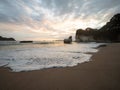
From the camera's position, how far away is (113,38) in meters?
62.3

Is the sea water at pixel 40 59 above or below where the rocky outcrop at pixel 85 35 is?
below

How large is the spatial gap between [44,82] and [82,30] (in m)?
95.2

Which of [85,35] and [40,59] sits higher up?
[85,35]

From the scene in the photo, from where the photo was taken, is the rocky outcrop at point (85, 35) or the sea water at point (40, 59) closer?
the sea water at point (40, 59)

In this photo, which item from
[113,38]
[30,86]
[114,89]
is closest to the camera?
[114,89]

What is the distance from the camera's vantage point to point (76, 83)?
3.02 meters

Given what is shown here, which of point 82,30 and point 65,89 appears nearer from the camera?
point 65,89

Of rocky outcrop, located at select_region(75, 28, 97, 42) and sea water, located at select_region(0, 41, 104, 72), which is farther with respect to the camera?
rocky outcrop, located at select_region(75, 28, 97, 42)

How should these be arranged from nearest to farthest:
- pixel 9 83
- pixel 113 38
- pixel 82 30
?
pixel 9 83 → pixel 113 38 → pixel 82 30

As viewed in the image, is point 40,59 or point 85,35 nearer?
point 40,59

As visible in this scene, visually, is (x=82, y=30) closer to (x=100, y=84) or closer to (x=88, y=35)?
(x=88, y=35)

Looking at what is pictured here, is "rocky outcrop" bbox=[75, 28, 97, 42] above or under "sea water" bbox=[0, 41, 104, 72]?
above

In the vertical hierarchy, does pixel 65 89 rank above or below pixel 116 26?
below

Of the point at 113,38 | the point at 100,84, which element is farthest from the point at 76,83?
the point at 113,38
